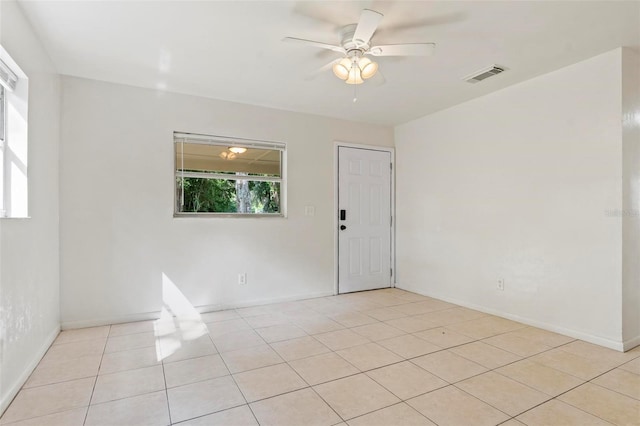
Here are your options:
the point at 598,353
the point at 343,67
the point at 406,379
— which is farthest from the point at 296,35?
the point at 598,353

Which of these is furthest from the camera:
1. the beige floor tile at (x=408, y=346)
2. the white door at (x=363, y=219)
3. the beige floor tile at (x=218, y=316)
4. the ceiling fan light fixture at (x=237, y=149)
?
the white door at (x=363, y=219)

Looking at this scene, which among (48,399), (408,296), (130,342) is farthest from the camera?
(408,296)

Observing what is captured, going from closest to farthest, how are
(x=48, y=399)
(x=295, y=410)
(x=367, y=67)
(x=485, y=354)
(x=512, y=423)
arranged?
(x=512, y=423) → (x=295, y=410) → (x=48, y=399) → (x=367, y=67) → (x=485, y=354)

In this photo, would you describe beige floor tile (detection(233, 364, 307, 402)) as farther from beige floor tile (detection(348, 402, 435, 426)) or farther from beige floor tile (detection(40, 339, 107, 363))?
beige floor tile (detection(40, 339, 107, 363))

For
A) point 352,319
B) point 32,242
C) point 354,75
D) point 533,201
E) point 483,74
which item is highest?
point 483,74

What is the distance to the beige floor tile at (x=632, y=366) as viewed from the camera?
7.54 feet

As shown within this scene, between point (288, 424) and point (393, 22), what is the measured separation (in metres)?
2.47

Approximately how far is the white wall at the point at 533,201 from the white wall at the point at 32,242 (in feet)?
12.8

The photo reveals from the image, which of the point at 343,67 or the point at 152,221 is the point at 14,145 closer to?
the point at 152,221

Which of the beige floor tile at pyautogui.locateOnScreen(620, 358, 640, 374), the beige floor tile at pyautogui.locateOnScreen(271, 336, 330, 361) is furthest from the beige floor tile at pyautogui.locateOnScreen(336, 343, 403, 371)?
the beige floor tile at pyautogui.locateOnScreen(620, 358, 640, 374)

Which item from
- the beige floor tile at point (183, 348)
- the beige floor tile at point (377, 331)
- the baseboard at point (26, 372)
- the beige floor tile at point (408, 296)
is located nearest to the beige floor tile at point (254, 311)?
the beige floor tile at point (183, 348)

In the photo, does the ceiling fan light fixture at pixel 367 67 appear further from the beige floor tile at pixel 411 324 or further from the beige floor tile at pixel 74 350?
the beige floor tile at pixel 74 350

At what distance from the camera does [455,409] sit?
6.04 feet

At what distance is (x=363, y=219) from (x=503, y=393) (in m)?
2.84
